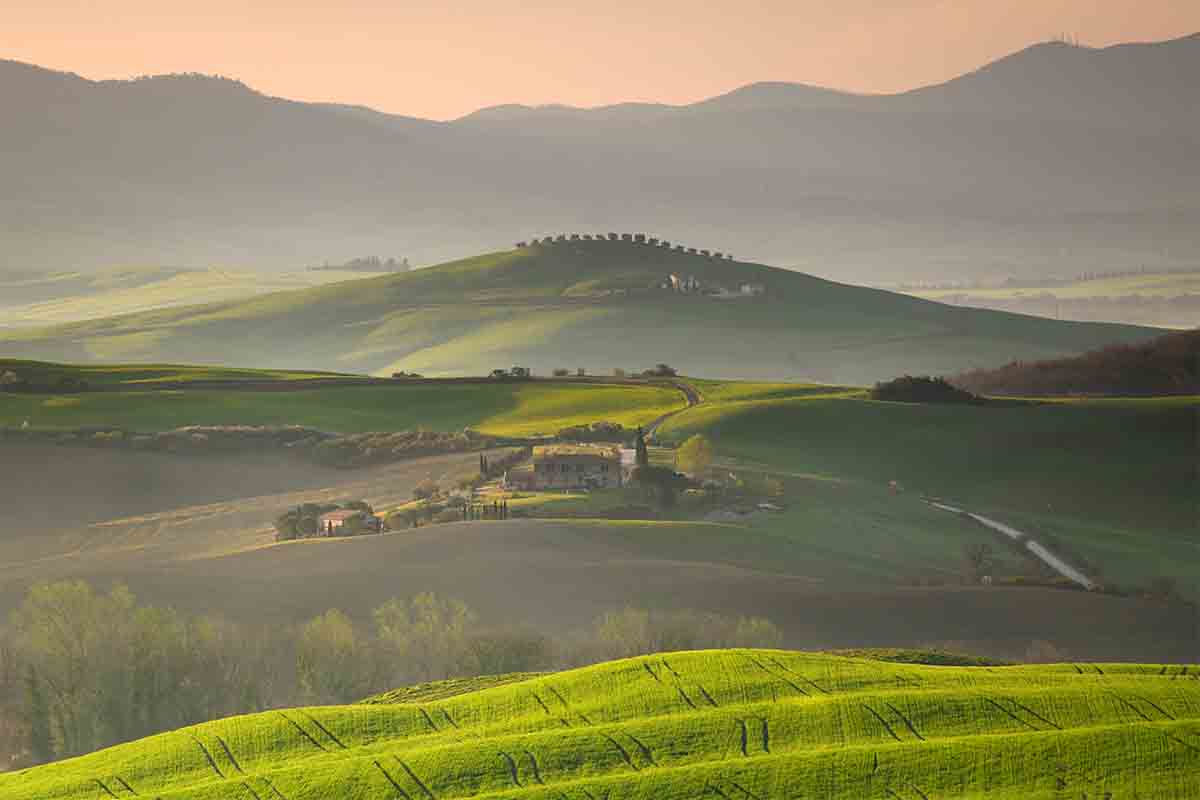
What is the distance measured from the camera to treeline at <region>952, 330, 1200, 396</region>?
472ft

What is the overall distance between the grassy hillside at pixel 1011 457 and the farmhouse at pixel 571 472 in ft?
40.5

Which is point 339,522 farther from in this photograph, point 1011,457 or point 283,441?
point 1011,457

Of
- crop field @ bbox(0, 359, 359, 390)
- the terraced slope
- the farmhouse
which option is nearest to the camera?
the farmhouse

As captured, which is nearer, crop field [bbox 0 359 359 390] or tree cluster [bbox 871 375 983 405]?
tree cluster [bbox 871 375 983 405]

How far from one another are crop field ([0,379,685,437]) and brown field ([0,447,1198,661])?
28976mm

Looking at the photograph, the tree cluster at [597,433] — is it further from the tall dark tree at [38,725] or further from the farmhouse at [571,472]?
the tall dark tree at [38,725]

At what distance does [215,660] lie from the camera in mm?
62188

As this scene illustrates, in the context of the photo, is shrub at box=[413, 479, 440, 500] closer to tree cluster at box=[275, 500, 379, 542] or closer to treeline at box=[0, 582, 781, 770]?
tree cluster at box=[275, 500, 379, 542]

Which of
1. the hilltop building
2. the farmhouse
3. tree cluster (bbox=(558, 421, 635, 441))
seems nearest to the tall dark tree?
the hilltop building

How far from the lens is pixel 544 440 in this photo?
121562mm

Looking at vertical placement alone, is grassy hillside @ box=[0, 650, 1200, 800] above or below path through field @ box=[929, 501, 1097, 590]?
above

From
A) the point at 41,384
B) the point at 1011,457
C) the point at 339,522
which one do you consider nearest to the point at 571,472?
A: the point at 339,522

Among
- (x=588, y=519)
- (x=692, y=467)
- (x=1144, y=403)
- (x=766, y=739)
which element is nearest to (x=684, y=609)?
(x=588, y=519)

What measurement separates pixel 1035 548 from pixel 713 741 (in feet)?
210
